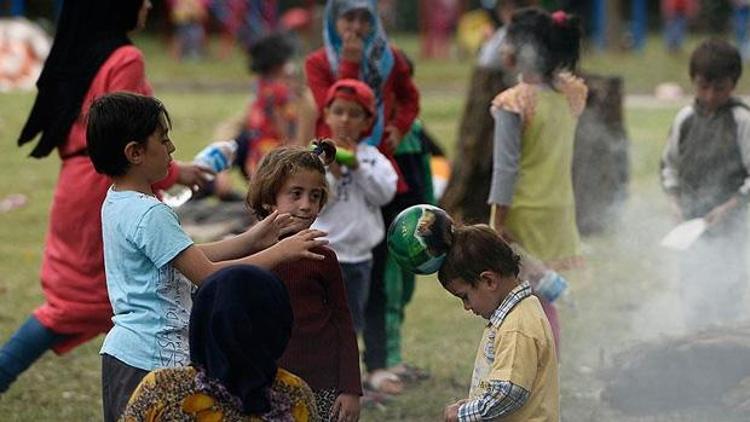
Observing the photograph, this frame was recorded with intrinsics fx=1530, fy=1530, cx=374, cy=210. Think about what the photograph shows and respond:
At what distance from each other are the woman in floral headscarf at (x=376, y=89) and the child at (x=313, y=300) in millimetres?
1870

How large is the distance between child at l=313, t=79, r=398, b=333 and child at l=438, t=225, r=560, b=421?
5.96 ft

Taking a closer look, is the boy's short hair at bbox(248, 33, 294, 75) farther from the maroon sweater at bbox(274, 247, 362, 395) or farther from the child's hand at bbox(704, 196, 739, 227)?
the maroon sweater at bbox(274, 247, 362, 395)

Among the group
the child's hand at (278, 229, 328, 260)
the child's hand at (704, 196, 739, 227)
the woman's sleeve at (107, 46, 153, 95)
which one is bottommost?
the child's hand at (704, 196, 739, 227)

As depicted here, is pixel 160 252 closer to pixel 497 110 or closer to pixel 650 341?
pixel 497 110

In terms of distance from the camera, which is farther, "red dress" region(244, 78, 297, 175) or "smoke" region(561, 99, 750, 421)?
"red dress" region(244, 78, 297, 175)

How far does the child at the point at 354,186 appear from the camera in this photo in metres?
6.07

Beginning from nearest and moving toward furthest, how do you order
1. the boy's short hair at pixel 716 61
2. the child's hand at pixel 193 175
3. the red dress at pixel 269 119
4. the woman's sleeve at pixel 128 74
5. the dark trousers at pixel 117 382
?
the dark trousers at pixel 117 382, the child's hand at pixel 193 175, the woman's sleeve at pixel 128 74, the boy's short hair at pixel 716 61, the red dress at pixel 269 119

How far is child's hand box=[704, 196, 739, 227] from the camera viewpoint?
6.54 metres

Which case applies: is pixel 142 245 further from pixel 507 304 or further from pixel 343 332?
pixel 507 304

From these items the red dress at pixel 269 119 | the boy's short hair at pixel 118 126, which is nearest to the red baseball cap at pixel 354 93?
the boy's short hair at pixel 118 126

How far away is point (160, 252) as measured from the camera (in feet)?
13.7

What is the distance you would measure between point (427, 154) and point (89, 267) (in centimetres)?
181

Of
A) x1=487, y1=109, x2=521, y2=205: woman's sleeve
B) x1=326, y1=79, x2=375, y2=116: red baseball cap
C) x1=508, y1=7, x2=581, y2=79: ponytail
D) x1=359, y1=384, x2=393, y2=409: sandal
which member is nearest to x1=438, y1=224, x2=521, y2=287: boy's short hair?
x1=487, y1=109, x2=521, y2=205: woman's sleeve

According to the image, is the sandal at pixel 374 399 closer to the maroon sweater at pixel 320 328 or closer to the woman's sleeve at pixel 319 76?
the woman's sleeve at pixel 319 76
